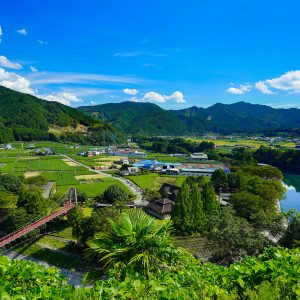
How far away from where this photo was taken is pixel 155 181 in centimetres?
4366

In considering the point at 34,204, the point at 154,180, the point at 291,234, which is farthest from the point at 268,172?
the point at 34,204

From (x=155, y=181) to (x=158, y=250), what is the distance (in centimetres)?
3896

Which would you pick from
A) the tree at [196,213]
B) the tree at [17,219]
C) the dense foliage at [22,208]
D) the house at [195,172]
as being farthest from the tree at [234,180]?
the tree at [17,219]

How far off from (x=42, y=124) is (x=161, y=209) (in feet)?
317

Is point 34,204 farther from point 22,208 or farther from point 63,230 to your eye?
point 63,230

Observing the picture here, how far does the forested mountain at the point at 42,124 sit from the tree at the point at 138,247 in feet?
318

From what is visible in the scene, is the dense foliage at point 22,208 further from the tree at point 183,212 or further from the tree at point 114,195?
the tree at point 183,212

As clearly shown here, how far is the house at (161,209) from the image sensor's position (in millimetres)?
25500

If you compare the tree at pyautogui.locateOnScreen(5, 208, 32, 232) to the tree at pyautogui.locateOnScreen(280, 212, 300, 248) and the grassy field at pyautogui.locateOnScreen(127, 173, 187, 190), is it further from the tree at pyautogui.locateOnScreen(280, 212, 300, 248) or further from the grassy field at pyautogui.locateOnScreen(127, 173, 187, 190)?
the grassy field at pyautogui.locateOnScreen(127, 173, 187, 190)

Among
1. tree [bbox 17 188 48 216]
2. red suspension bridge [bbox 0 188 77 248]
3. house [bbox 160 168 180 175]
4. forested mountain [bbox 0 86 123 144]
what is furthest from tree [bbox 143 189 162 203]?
forested mountain [bbox 0 86 123 144]

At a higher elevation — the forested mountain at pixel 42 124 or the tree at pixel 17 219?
the forested mountain at pixel 42 124

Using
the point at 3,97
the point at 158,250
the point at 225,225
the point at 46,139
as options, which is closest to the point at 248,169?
the point at 225,225

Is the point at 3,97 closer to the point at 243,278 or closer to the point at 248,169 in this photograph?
the point at 248,169

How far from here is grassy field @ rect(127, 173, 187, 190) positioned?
133 ft
